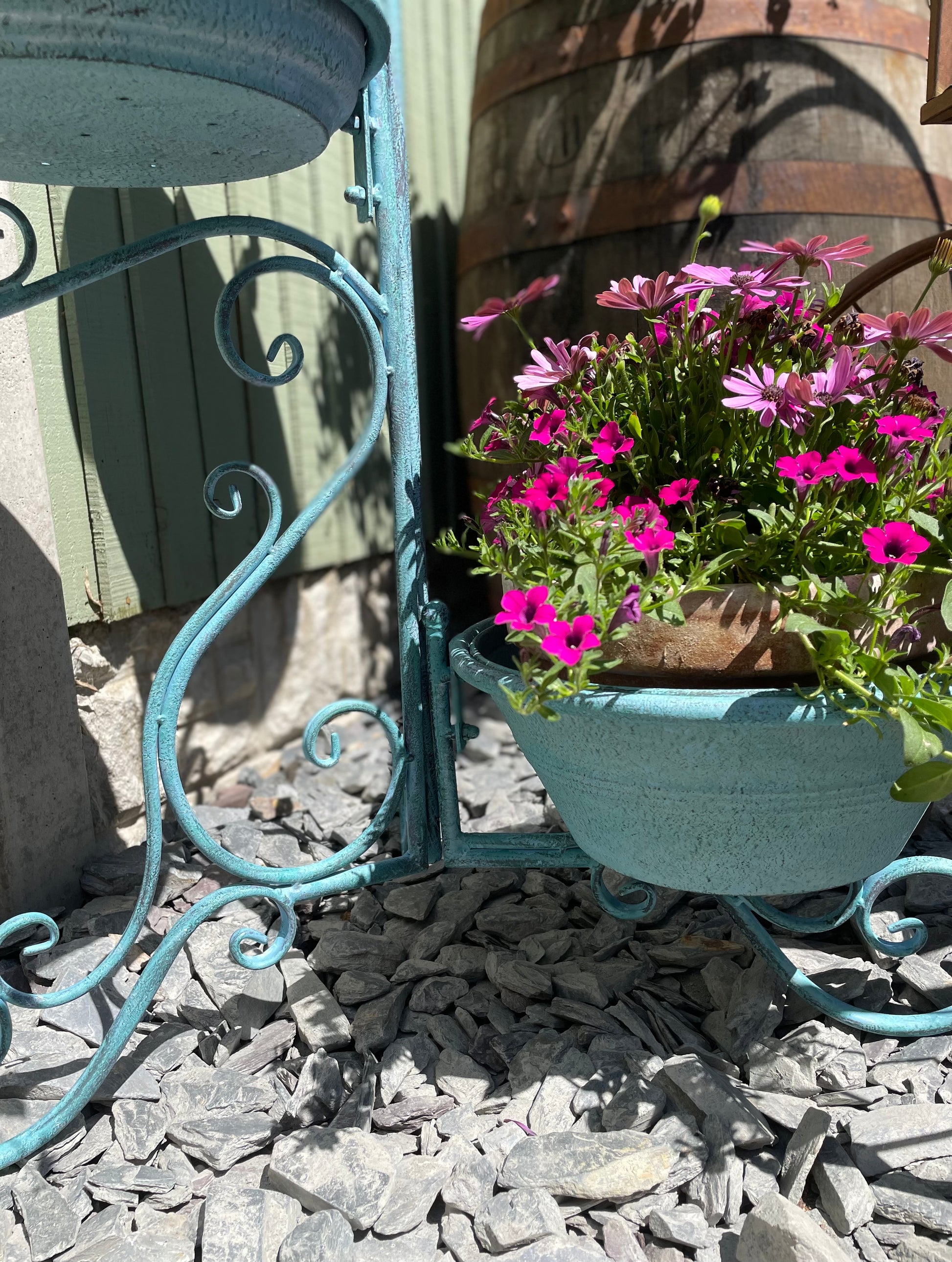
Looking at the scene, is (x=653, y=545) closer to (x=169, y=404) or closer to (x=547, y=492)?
(x=547, y=492)

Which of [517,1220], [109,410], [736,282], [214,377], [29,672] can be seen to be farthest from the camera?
[214,377]

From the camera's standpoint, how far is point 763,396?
3.44ft

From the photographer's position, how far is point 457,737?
57.2 inches

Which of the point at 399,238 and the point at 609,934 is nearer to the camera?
the point at 399,238

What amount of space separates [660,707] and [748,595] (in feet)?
0.51

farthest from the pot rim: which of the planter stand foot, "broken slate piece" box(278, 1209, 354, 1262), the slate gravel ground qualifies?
"broken slate piece" box(278, 1209, 354, 1262)

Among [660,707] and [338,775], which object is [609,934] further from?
[338,775]

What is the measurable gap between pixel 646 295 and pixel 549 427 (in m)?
0.20

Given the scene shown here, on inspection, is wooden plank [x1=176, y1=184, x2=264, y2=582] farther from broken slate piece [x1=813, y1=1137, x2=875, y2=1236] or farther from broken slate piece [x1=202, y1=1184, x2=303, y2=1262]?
broken slate piece [x1=813, y1=1137, x2=875, y2=1236]

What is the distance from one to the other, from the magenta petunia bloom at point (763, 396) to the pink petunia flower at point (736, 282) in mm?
117

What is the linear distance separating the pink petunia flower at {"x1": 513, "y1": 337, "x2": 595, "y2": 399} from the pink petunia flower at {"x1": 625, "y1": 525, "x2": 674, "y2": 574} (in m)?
0.31

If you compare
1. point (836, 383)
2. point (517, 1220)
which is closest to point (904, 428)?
point (836, 383)

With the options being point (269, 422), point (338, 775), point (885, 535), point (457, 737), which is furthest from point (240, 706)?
point (885, 535)

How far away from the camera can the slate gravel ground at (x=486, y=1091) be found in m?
1.02
